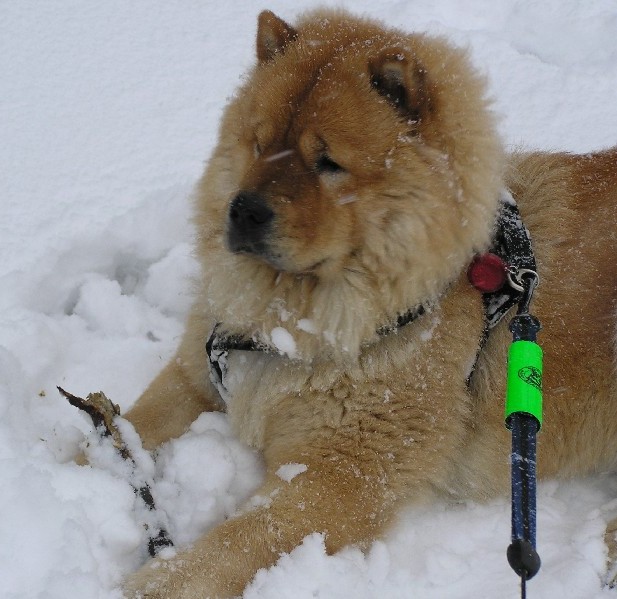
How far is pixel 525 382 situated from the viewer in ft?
6.80

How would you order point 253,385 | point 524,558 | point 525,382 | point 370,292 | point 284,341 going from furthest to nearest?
point 253,385, point 284,341, point 370,292, point 525,382, point 524,558

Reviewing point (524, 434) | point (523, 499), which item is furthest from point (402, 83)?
point (523, 499)

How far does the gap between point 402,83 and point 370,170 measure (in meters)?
0.32

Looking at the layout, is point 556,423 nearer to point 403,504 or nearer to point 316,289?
point 403,504

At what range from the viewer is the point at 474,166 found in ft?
8.18

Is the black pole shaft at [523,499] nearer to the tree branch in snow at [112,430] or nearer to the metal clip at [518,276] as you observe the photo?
the metal clip at [518,276]

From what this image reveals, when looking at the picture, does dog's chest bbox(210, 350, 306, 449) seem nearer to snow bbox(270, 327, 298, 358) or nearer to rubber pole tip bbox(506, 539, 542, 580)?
snow bbox(270, 327, 298, 358)

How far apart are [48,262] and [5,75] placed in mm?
1968

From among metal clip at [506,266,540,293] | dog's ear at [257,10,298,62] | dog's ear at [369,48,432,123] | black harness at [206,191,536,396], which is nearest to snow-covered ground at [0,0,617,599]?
black harness at [206,191,536,396]

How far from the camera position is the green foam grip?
2.04m

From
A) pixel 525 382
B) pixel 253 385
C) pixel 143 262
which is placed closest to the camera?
pixel 525 382

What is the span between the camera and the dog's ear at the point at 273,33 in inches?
106

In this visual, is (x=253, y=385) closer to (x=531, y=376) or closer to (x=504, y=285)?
(x=504, y=285)

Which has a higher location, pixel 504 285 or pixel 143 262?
pixel 504 285
